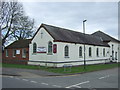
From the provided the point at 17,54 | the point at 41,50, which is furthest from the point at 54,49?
the point at 17,54

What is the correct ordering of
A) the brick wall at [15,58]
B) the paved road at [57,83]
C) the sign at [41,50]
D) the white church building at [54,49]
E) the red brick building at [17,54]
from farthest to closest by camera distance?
the red brick building at [17,54] → the brick wall at [15,58] → the sign at [41,50] → the white church building at [54,49] → the paved road at [57,83]

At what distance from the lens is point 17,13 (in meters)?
39.6

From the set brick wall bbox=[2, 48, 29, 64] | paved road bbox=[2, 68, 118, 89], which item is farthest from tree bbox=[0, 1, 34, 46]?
paved road bbox=[2, 68, 118, 89]

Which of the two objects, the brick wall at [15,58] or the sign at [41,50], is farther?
the brick wall at [15,58]

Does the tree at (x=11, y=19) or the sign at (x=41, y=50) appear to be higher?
the tree at (x=11, y=19)

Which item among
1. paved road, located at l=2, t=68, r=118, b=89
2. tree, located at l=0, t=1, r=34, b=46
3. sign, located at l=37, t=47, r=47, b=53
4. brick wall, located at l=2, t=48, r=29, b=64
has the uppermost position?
tree, located at l=0, t=1, r=34, b=46

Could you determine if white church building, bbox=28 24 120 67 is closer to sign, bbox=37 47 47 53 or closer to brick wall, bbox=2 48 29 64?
sign, bbox=37 47 47 53

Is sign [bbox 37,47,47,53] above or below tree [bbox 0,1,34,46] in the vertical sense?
below

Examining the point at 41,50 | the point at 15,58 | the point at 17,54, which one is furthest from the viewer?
the point at 15,58

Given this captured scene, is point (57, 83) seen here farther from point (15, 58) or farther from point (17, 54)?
point (15, 58)

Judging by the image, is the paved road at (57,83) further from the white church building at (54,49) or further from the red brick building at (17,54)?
the red brick building at (17,54)

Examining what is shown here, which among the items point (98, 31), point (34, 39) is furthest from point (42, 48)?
point (98, 31)

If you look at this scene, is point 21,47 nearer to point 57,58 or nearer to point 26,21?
point 57,58

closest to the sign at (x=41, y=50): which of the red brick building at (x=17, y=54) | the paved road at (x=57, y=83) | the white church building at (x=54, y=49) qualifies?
the white church building at (x=54, y=49)
